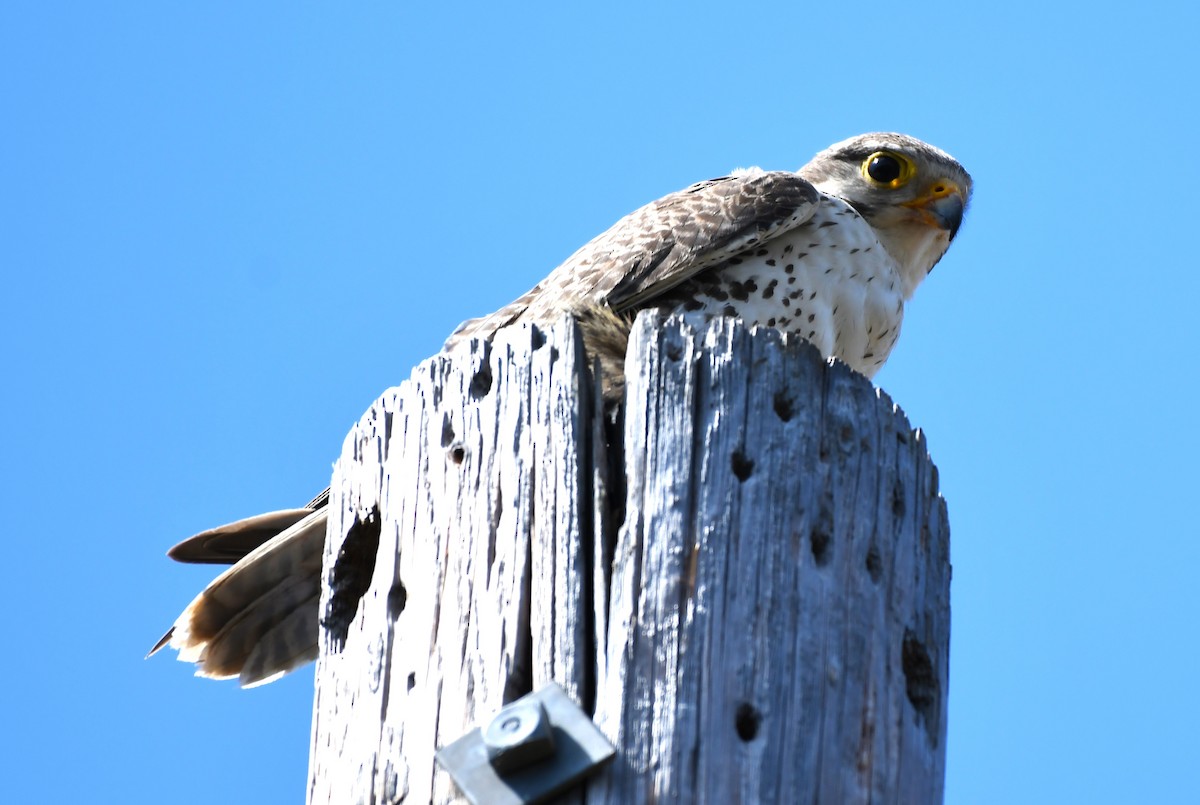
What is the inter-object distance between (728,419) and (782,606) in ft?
1.06

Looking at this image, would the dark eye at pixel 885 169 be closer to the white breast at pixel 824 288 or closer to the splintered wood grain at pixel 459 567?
the white breast at pixel 824 288

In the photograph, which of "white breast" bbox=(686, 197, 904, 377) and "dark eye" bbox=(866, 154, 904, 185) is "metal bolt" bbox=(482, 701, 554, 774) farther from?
"dark eye" bbox=(866, 154, 904, 185)

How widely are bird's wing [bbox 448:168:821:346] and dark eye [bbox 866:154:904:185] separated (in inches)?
40.6

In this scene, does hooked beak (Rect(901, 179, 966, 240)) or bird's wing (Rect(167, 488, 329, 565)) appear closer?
bird's wing (Rect(167, 488, 329, 565))

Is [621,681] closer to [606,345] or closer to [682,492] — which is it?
[682,492]

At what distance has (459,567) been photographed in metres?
2.50

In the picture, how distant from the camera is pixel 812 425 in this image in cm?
254

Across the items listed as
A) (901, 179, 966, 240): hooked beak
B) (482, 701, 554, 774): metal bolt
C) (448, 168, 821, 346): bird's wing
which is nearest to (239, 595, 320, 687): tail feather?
(448, 168, 821, 346): bird's wing

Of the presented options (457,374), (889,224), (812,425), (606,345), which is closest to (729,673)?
(812,425)

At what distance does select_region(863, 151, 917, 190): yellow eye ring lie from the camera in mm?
6168

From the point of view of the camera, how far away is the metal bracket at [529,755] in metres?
2.18

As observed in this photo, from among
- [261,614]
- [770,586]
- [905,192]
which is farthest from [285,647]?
[905,192]

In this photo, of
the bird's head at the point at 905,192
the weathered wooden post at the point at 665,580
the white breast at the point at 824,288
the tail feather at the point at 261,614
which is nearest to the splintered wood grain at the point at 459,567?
the weathered wooden post at the point at 665,580

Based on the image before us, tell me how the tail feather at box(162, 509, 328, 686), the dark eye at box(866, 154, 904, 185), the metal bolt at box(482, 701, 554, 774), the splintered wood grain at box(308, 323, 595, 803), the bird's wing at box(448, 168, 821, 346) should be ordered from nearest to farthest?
the metal bolt at box(482, 701, 554, 774) < the splintered wood grain at box(308, 323, 595, 803) < the tail feather at box(162, 509, 328, 686) < the bird's wing at box(448, 168, 821, 346) < the dark eye at box(866, 154, 904, 185)
